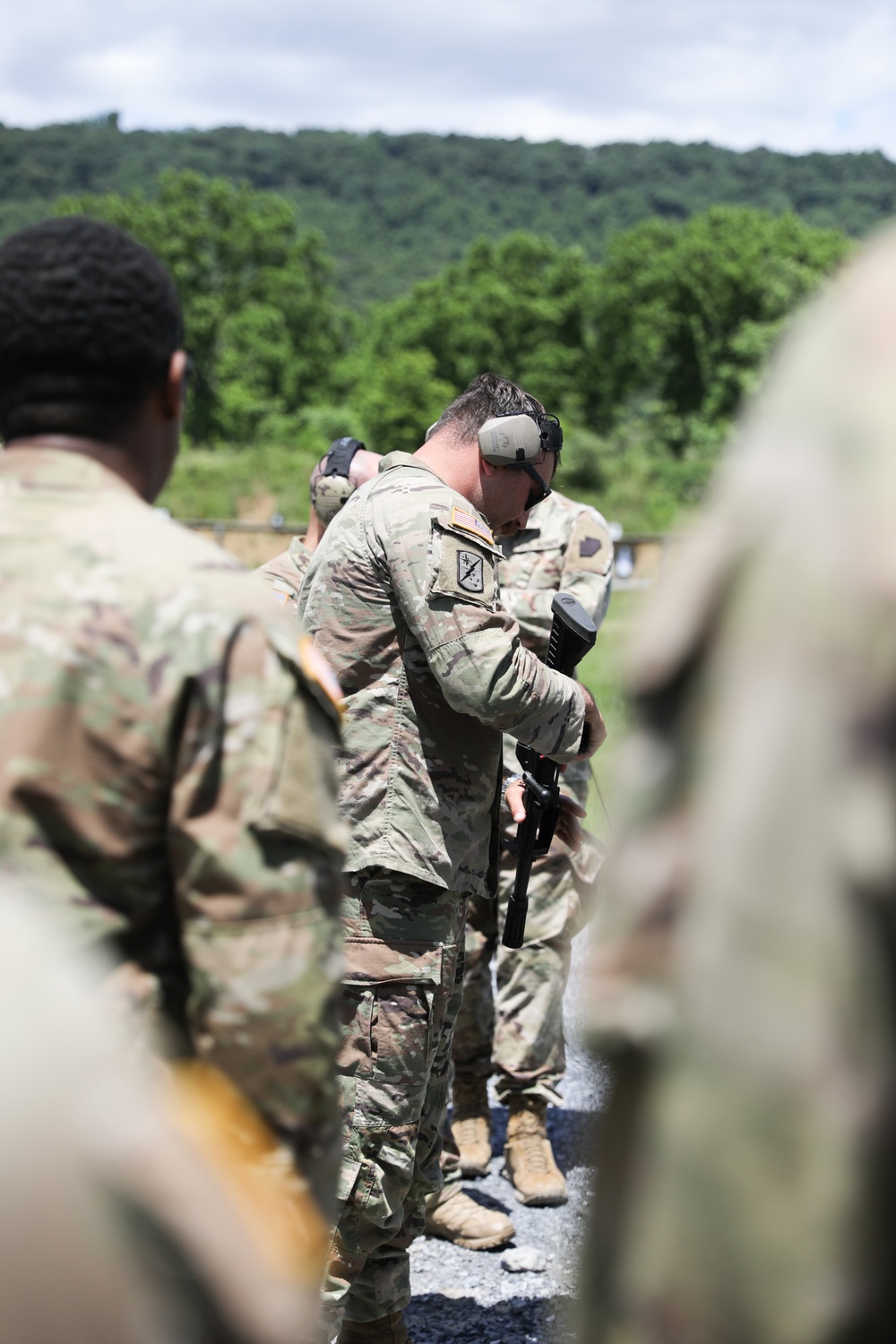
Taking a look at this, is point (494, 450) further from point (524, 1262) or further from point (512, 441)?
point (524, 1262)

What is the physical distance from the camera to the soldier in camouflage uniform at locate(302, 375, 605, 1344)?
2938mm

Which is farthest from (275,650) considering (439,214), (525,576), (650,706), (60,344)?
(439,214)

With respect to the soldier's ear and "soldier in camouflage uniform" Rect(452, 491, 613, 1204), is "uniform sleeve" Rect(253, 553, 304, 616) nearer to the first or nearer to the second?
"soldier in camouflage uniform" Rect(452, 491, 613, 1204)

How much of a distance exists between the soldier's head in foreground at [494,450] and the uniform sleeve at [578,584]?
4.98ft

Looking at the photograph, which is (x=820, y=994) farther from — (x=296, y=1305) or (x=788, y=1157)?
(x=296, y=1305)

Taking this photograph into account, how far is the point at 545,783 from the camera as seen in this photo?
377 cm

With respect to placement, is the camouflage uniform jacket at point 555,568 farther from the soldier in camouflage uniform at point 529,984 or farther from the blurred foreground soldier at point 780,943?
the blurred foreground soldier at point 780,943

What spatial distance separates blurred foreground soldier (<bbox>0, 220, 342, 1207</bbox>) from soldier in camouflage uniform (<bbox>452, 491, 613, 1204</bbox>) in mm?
2926

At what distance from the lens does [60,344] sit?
1.55 metres

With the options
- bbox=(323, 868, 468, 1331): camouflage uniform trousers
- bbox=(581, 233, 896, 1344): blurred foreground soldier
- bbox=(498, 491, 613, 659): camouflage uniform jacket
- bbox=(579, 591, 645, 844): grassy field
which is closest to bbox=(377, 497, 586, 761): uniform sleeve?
bbox=(323, 868, 468, 1331): camouflage uniform trousers

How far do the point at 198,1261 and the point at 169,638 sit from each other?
0.64 m

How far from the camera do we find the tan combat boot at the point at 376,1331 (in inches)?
126

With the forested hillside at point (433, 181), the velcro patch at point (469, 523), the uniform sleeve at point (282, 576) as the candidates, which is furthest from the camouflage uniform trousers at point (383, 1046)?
the forested hillside at point (433, 181)

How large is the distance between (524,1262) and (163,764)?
10.0 feet
